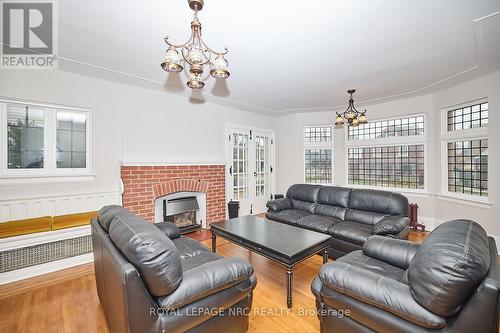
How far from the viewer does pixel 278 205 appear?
4082 mm

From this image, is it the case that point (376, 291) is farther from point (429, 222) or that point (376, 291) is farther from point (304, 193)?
point (429, 222)

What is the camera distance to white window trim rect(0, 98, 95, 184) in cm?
275

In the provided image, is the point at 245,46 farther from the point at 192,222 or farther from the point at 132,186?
the point at 192,222

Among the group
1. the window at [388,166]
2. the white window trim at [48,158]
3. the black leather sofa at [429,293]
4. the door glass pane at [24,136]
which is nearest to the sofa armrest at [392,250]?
the black leather sofa at [429,293]

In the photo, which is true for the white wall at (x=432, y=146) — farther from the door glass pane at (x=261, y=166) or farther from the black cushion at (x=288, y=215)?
the black cushion at (x=288, y=215)

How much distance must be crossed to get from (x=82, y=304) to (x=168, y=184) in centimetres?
215

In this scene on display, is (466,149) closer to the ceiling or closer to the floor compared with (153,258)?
closer to the ceiling

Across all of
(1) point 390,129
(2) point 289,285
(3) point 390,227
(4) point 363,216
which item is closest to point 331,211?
(4) point 363,216

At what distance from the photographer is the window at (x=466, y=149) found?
144 inches

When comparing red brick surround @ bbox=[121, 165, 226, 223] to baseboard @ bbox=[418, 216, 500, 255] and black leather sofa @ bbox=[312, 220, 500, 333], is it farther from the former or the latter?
baseboard @ bbox=[418, 216, 500, 255]

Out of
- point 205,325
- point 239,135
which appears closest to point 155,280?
point 205,325

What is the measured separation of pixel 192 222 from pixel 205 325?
3200 mm

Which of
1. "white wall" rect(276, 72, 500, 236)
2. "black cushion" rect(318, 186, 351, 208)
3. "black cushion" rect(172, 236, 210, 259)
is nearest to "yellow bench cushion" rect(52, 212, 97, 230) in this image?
"black cushion" rect(172, 236, 210, 259)

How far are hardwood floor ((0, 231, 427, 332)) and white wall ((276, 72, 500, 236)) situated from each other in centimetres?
317
